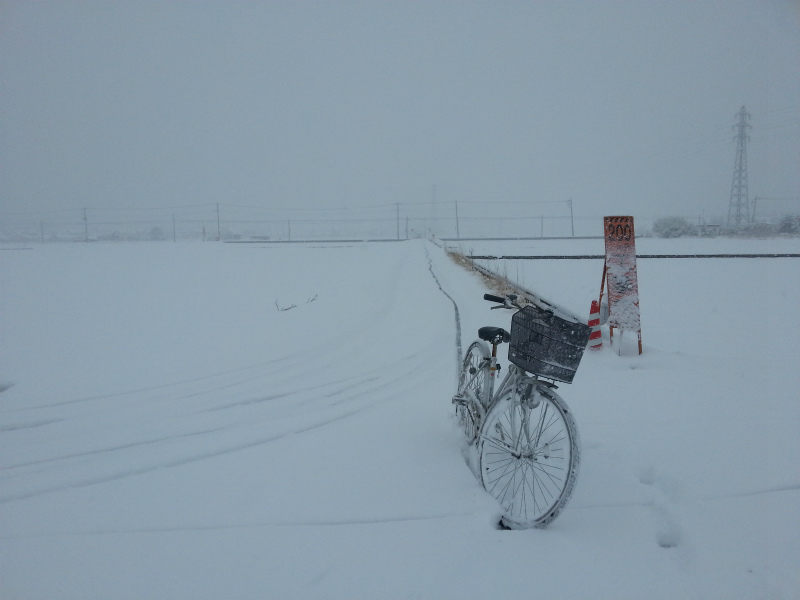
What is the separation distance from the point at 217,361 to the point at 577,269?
1209 cm

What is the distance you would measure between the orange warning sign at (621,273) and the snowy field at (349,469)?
50 centimetres

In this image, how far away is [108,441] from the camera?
3.48m

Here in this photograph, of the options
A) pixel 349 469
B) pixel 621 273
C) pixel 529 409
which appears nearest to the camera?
pixel 529 409

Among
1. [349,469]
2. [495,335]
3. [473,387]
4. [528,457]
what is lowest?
[349,469]

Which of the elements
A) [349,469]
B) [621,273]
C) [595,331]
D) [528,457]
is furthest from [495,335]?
[621,273]

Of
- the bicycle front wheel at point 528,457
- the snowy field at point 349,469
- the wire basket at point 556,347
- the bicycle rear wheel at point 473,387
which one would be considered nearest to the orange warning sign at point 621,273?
the snowy field at point 349,469

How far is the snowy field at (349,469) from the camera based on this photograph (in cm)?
218

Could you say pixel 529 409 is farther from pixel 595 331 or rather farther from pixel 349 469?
pixel 595 331

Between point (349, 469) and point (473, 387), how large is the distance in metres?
1.12

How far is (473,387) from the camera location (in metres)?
3.44

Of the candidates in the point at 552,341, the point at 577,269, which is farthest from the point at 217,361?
the point at 577,269

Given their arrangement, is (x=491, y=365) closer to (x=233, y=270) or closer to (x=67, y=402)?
(x=67, y=402)

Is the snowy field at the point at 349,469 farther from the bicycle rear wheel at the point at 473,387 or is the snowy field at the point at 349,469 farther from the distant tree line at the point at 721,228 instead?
the distant tree line at the point at 721,228

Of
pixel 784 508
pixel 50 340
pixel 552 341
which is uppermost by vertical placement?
pixel 552 341
